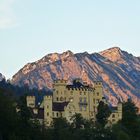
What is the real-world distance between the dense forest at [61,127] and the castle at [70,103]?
386cm

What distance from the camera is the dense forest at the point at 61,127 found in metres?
110

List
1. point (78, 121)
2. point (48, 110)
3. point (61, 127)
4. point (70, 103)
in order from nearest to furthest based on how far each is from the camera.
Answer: point (61, 127), point (78, 121), point (48, 110), point (70, 103)

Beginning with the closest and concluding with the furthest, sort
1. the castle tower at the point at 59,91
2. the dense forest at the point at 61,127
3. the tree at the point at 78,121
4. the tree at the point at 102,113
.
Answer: the dense forest at the point at 61,127 → the tree at the point at 78,121 → the tree at the point at 102,113 → the castle tower at the point at 59,91

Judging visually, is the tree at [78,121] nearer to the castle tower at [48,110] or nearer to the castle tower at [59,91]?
the castle tower at [48,110]

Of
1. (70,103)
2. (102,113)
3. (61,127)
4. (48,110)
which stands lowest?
(61,127)

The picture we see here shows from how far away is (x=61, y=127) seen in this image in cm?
13138

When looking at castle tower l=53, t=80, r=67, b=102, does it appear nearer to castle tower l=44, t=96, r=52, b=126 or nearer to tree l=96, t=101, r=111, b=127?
castle tower l=44, t=96, r=52, b=126

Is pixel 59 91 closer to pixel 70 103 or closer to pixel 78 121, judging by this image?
pixel 70 103

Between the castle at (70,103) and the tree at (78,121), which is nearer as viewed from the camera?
the tree at (78,121)

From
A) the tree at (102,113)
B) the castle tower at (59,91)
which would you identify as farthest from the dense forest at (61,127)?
the castle tower at (59,91)

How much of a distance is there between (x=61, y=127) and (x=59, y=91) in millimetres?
30250

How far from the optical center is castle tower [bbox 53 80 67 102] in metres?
160

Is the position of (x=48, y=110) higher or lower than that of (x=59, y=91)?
lower

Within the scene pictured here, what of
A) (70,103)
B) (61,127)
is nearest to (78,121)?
(70,103)
